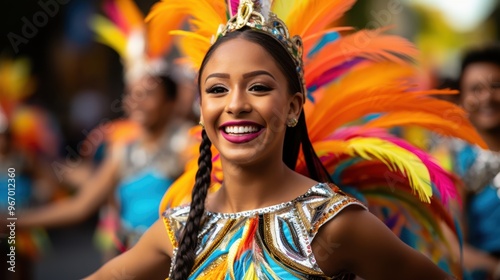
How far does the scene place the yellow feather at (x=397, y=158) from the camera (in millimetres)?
2846

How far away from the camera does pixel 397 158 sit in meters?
2.94

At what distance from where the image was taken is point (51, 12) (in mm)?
9953

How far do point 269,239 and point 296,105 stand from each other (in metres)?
0.43

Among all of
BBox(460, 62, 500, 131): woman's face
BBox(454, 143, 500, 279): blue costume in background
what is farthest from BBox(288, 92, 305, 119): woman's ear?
BBox(460, 62, 500, 131): woman's face

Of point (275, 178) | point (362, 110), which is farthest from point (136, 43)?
point (275, 178)

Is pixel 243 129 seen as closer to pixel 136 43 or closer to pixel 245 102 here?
pixel 245 102

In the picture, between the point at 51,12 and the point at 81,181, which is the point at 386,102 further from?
the point at 51,12

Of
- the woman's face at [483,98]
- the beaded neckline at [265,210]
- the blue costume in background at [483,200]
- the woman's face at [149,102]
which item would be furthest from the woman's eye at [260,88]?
the woman's face at [149,102]

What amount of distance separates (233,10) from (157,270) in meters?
0.87

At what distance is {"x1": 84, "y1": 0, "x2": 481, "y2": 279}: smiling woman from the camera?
8.44ft

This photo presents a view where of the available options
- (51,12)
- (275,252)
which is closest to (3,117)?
(51,12)

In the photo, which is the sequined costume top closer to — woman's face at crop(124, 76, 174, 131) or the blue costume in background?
the blue costume in background

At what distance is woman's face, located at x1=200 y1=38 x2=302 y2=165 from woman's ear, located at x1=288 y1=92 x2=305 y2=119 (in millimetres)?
34

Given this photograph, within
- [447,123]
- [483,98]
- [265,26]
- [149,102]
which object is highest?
[149,102]
